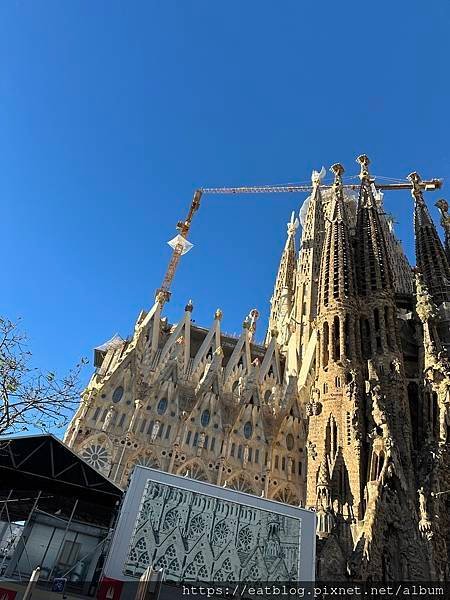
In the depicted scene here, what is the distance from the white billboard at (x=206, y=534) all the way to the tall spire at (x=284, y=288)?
97.0ft

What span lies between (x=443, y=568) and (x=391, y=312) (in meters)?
14.6

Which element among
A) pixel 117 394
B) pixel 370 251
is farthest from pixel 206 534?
pixel 370 251

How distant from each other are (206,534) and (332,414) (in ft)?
39.5

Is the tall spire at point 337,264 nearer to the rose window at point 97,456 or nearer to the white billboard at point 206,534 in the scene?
the rose window at point 97,456

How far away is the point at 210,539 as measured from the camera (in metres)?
14.5

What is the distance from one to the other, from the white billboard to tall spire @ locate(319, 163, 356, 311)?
17.3 meters

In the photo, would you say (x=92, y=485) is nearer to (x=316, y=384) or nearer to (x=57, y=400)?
(x=57, y=400)

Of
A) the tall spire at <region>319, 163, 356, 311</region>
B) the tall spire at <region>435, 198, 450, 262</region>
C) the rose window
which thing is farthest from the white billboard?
the tall spire at <region>435, 198, 450, 262</region>

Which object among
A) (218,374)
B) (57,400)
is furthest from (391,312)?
(57,400)

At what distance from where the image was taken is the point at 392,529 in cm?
2008

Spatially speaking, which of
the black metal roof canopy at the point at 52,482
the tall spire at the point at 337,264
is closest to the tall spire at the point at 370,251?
the tall spire at the point at 337,264

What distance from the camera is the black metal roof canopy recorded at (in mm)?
15141

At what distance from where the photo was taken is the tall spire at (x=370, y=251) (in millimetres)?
31828

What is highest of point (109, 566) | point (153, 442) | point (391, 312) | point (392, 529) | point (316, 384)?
point (391, 312)
